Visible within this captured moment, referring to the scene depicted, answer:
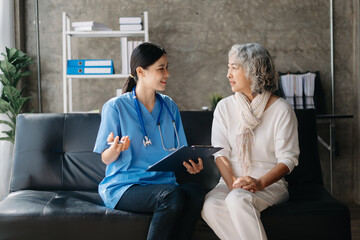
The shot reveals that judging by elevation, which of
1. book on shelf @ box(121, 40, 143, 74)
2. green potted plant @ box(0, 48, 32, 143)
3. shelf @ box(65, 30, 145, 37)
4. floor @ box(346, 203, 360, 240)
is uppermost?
shelf @ box(65, 30, 145, 37)

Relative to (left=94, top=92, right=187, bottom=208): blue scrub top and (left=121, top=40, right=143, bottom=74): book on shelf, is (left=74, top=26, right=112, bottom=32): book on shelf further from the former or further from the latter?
(left=94, top=92, right=187, bottom=208): blue scrub top

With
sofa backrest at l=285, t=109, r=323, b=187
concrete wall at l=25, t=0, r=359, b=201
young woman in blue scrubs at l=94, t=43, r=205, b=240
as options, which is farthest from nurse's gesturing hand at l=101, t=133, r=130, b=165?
concrete wall at l=25, t=0, r=359, b=201

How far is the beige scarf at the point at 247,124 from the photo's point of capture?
86.9 inches

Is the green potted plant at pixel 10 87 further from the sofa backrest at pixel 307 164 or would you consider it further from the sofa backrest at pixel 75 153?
the sofa backrest at pixel 307 164

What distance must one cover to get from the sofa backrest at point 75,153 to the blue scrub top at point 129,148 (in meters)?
0.37

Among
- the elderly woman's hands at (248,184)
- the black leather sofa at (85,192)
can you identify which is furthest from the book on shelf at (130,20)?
the elderly woman's hands at (248,184)

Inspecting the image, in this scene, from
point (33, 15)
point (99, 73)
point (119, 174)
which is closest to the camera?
point (119, 174)

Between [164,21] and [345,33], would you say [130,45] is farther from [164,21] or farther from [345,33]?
[345,33]

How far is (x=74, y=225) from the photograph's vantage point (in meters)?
2.02

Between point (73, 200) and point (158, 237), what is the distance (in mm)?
639

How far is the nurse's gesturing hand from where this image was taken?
200 centimetres

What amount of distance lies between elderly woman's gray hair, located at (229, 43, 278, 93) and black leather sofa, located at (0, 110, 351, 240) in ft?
1.51

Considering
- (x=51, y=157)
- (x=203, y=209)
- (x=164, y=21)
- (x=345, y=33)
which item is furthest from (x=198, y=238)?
(x=345, y=33)

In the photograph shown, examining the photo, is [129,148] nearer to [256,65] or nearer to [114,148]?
[114,148]
